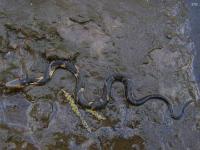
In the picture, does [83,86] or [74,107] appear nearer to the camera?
[74,107]

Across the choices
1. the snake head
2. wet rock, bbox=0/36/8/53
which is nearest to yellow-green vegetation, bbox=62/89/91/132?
the snake head

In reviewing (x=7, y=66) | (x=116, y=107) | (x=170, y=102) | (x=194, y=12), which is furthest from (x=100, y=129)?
(x=194, y=12)

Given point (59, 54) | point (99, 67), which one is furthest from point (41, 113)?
point (99, 67)

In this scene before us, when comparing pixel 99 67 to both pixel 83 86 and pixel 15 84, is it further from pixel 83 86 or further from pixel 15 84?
pixel 15 84

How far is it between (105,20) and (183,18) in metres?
1.22

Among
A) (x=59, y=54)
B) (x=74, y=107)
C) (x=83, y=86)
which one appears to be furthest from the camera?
(x=59, y=54)

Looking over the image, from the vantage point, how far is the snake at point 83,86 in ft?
25.0

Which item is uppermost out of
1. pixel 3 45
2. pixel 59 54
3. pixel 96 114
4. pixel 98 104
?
pixel 3 45

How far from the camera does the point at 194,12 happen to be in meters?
9.35

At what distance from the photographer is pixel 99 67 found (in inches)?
317

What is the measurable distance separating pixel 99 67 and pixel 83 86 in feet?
1.41

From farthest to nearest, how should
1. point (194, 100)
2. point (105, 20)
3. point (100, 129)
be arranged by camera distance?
point (105, 20), point (194, 100), point (100, 129)

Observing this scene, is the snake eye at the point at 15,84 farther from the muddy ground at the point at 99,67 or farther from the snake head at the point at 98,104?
the snake head at the point at 98,104

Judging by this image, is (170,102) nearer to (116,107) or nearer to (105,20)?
(116,107)
